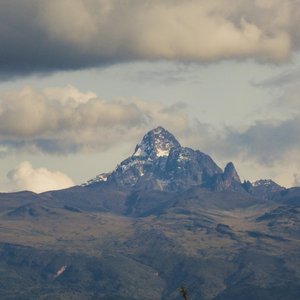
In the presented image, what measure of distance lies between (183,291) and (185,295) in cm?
129

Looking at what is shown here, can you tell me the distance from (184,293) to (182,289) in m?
1.80

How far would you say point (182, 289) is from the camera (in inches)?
5581

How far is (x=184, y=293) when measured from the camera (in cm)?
14000

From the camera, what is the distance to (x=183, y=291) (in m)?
140

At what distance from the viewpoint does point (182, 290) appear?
464ft

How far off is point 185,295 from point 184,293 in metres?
0.99

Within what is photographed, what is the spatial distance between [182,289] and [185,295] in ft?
4.05

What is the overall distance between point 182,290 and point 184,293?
4.65 ft

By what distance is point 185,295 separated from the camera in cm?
14088

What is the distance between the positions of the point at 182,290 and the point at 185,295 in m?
0.94
